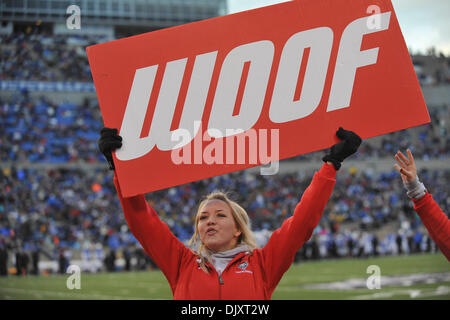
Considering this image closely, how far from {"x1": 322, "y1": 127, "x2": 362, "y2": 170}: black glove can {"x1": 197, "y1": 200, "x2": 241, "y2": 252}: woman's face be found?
1.86 feet

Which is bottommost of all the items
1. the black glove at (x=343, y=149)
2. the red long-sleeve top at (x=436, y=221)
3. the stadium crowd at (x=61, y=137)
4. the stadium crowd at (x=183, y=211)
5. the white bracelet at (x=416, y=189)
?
the red long-sleeve top at (x=436, y=221)

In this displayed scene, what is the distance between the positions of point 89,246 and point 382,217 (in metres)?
12.7

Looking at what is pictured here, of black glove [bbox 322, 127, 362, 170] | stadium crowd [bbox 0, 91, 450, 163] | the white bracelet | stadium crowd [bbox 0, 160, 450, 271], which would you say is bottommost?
the white bracelet

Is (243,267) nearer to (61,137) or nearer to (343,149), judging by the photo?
(343,149)

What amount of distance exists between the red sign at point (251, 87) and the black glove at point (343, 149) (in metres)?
0.15

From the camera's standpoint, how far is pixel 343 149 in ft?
8.64

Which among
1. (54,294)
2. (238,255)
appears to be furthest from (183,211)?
(238,255)

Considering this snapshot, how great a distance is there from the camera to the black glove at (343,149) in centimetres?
262

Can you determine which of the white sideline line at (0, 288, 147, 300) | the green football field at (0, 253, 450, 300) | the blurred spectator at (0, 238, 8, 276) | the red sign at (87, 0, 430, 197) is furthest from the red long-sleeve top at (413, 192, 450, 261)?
the blurred spectator at (0, 238, 8, 276)

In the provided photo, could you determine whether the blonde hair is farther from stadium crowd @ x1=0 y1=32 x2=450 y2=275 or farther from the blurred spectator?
the blurred spectator

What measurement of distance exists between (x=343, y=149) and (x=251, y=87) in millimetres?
610

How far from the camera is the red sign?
111 inches

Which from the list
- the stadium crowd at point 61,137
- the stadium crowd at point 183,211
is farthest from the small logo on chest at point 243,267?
the stadium crowd at point 61,137

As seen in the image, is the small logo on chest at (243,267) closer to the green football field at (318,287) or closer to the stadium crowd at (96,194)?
the green football field at (318,287)
